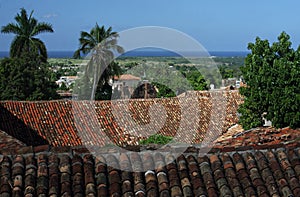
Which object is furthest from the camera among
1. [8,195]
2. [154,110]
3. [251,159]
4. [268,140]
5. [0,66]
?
[0,66]

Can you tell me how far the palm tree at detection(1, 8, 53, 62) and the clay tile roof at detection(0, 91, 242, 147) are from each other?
17.0 m

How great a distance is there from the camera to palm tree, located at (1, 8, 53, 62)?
120ft

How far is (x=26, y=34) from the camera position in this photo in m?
37.5

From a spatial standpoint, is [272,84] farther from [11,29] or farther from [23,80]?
[11,29]

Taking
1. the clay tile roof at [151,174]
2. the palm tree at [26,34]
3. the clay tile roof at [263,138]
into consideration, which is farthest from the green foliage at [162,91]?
the clay tile roof at [151,174]

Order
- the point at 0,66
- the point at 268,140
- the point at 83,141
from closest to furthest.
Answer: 1. the point at 268,140
2. the point at 83,141
3. the point at 0,66

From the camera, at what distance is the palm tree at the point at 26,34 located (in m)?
36.7

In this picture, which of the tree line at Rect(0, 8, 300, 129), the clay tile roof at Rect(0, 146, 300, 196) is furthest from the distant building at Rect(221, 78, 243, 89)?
the clay tile roof at Rect(0, 146, 300, 196)

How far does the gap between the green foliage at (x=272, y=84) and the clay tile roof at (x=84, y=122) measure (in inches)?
174

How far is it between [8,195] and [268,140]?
25.2 feet

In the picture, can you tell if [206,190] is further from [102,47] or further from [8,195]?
[102,47]

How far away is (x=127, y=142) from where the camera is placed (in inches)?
736

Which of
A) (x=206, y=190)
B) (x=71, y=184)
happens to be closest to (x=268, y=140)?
(x=206, y=190)

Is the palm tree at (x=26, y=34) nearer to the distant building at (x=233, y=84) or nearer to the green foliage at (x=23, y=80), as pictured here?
the green foliage at (x=23, y=80)
